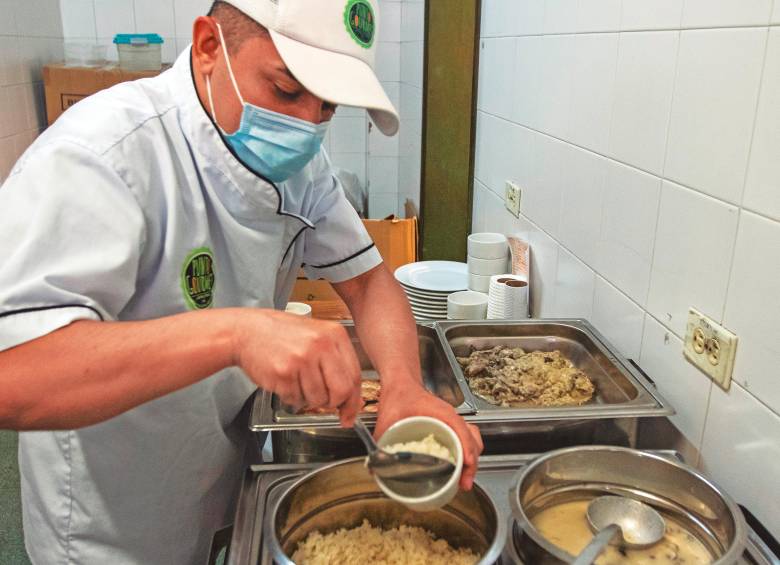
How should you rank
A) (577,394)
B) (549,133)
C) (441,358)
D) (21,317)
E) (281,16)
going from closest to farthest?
1. (21,317)
2. (281,16)
3. (577,394)
4. (441,358)
5. (549,133)

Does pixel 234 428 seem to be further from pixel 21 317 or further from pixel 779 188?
pixel 779 188

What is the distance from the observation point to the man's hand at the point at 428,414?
955 millimetres

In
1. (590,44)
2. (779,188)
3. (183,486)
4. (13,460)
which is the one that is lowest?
(13,460)

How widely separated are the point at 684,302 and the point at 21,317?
1019 mm

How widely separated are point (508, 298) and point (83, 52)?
9.60ft

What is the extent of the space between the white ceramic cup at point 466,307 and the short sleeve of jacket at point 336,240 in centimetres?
53

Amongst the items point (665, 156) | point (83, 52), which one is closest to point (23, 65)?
point (83, 52)

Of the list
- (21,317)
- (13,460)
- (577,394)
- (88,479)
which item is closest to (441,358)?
(577,394)

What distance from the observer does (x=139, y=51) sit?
3.39 metres

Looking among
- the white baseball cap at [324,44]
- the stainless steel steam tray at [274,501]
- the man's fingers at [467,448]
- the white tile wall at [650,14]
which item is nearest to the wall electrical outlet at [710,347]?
the stainless steel steam tray at [274,501]

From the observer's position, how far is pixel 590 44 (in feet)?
5.20

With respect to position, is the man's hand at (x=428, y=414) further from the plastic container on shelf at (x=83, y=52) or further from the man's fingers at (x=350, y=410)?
the plastic container on shelf at (x=83, y=52)

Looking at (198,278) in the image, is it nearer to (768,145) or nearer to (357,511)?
(357,511)

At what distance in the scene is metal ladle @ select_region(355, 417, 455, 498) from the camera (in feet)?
2.97
